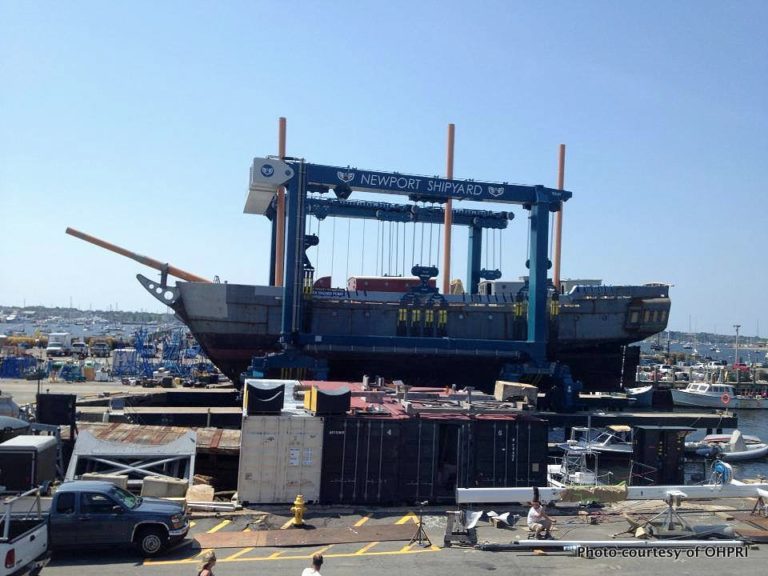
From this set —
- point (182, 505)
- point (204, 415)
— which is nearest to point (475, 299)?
point (204, 415)

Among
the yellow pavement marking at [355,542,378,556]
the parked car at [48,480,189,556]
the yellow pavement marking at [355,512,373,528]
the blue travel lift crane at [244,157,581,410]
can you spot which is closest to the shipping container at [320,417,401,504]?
the yellow pavement marking at [355,512,373,528]

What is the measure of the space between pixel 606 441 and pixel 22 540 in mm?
26244

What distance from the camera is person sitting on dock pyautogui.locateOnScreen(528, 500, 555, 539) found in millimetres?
12719

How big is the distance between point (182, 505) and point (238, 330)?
78.3 feet

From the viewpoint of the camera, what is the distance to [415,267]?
121 feet

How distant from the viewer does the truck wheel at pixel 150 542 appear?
1177cm

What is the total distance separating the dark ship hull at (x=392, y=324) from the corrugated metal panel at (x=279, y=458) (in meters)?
17.8

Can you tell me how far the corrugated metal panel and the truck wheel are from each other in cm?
364

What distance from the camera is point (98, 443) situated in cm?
1727

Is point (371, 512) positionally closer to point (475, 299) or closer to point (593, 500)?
point (593, 500)

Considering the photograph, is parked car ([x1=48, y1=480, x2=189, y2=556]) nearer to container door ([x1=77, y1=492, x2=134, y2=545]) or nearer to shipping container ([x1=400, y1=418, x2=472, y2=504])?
container door ([x1=77, y1=492, x2=134, y2=545])

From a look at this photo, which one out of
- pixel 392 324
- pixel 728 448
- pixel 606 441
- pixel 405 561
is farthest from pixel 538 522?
pixel 728 448

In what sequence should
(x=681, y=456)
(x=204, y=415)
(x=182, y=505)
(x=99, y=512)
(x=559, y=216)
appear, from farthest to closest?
(x=559, y=216) → (x=204, y=415) → (x=681, y=456) → (x=182, y=505) → (x=99, y=512)

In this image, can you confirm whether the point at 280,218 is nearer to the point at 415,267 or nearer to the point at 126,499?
the point at 415,267
